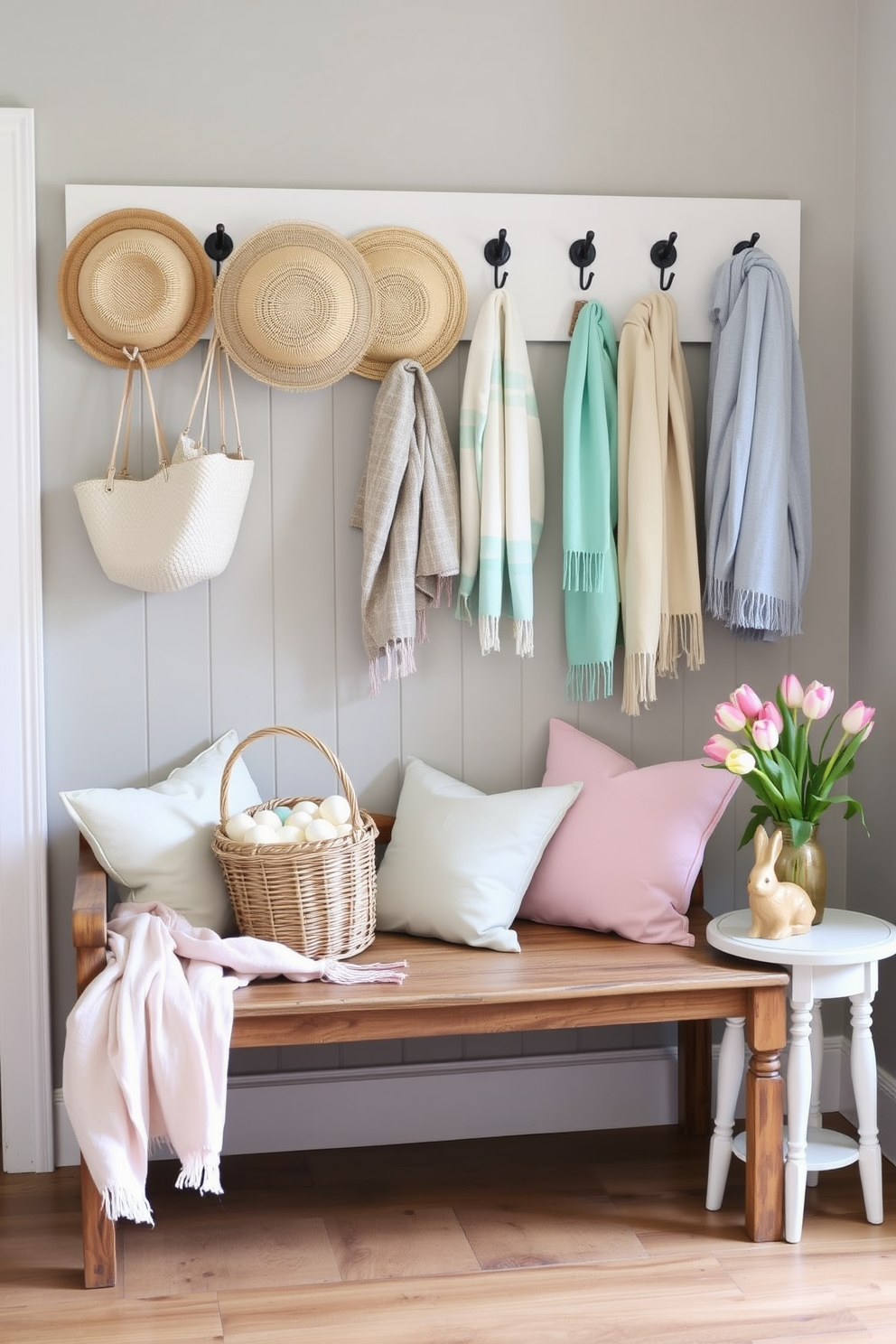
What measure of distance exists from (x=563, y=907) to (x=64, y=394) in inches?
56.2

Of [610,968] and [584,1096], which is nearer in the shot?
[610,968]

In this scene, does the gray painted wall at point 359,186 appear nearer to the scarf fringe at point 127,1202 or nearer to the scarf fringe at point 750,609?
the scarf fringe at point 750,609

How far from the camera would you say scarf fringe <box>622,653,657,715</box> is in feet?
8.29

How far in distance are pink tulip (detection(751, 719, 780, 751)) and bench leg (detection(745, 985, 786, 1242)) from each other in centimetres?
42

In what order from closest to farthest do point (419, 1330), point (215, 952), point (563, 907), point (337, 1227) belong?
point (419, 1330), point (215, 952), point (337, 1227), point (563, 907)

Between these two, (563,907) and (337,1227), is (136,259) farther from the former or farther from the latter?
(337,1227)

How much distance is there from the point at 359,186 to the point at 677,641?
3.76 feet

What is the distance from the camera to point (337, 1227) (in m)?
2.23

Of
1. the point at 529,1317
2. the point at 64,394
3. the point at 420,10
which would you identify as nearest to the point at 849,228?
the point at 420,10

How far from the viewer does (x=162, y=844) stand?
227 centimetres

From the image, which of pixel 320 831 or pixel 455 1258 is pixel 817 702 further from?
pixel 455 1258

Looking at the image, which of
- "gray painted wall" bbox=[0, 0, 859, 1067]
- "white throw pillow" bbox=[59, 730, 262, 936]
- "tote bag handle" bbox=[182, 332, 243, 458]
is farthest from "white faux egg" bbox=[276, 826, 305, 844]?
"tote bag handle" bbox=[182, 332, 243, 458]

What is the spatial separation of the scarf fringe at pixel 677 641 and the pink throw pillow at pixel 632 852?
227mm

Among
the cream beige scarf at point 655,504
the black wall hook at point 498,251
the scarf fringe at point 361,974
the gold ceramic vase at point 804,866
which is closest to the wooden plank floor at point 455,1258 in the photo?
the scarf fringe at point 361,974
